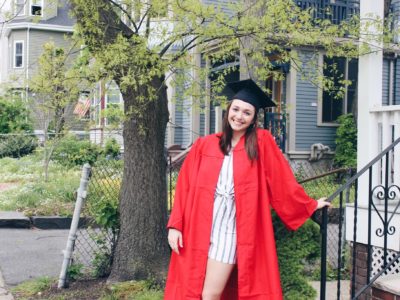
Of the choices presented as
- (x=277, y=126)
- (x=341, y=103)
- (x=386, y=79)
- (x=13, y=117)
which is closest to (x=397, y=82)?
(x=386, y=79)

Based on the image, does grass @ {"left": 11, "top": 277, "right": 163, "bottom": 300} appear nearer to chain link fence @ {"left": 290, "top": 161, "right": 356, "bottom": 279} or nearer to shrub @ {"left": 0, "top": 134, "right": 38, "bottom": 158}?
chain link fence @ {"left": 290, "top": 161, "right": 356, "bottom": 279}

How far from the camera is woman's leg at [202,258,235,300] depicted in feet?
12.5

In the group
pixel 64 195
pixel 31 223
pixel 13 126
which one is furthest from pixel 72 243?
pixel 13 126

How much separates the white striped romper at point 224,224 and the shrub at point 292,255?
442 millimetres

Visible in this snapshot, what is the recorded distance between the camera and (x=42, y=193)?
12336mm

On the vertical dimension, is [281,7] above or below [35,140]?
above

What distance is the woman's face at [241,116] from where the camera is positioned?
3902 millimetres

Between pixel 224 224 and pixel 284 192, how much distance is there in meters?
0.45

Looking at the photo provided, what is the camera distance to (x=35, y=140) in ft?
74.8

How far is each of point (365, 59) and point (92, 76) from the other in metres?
2.68

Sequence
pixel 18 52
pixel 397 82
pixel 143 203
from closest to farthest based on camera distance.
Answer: pixel 143 203 → pixel 397 82 → pixel 18 52

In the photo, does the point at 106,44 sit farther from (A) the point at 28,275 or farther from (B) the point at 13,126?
(B) the point at 13,126

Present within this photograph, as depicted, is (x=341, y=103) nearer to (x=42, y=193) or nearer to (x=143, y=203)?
(x=42, y=193)

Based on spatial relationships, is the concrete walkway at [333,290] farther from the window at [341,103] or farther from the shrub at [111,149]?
A: the shrub at [111,149]
